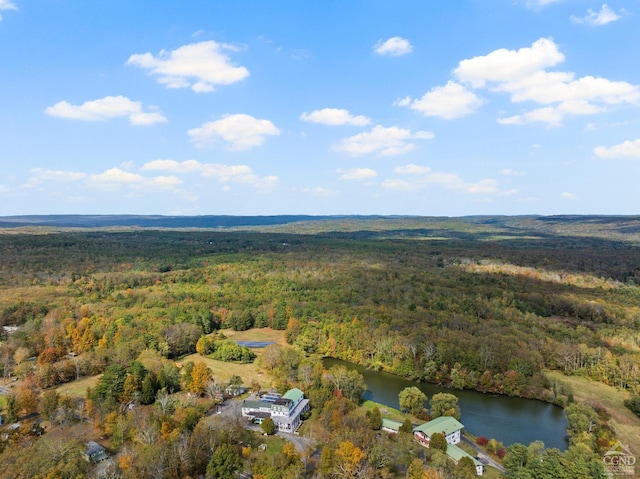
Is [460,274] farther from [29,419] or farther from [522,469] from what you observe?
[29,419]

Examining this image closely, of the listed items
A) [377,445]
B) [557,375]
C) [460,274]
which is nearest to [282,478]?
[377,445]

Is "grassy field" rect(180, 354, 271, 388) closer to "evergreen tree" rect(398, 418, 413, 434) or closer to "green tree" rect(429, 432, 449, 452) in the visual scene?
"evergreen tree" rect(398, 418, 413, 434)

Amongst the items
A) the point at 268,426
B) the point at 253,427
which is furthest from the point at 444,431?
the point at 253,427

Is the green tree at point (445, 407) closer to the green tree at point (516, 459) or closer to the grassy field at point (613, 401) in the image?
the green tree at point (516, 459)

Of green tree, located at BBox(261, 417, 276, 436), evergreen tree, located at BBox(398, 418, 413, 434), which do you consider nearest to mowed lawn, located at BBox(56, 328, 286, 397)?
green tree, located at BBox(261, 417, 276, 436)

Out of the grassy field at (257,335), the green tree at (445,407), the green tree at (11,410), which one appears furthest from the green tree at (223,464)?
the grassy field at (257,335)
